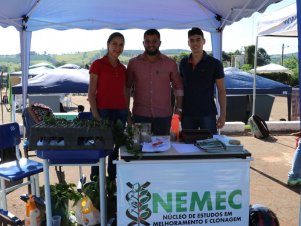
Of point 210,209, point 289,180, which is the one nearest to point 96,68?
point 210,209

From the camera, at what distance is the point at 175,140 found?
274cm

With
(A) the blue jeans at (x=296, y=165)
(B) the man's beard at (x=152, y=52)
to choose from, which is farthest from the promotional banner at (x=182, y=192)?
(A) the blue jeans at (x=296, y=165)

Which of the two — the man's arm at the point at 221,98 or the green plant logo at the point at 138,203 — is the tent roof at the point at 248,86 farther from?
the green plant logo at the point at 138,203

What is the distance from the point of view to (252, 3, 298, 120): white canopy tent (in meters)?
5.57

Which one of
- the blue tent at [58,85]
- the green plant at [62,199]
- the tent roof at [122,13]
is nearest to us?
the green plant at [62,199]

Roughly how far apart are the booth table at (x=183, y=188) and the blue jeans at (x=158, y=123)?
2.99 ft

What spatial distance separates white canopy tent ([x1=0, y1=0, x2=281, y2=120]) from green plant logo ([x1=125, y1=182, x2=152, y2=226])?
2.65m

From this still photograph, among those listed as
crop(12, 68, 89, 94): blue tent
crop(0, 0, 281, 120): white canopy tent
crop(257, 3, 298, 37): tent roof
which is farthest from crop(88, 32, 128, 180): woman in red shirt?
crop(12, 68, 89, 94): blue tent

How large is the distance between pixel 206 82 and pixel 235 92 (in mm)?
6540

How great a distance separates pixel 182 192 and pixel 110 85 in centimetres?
130

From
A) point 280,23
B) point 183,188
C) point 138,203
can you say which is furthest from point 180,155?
point 280,23

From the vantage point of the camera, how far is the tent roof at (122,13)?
4.20m

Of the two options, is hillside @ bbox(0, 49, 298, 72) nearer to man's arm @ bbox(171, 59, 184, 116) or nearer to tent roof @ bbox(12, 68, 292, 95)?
man's arm @ bbox(171, 59, 184, 116)

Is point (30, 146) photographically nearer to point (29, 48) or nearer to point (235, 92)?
point (29, 48)
